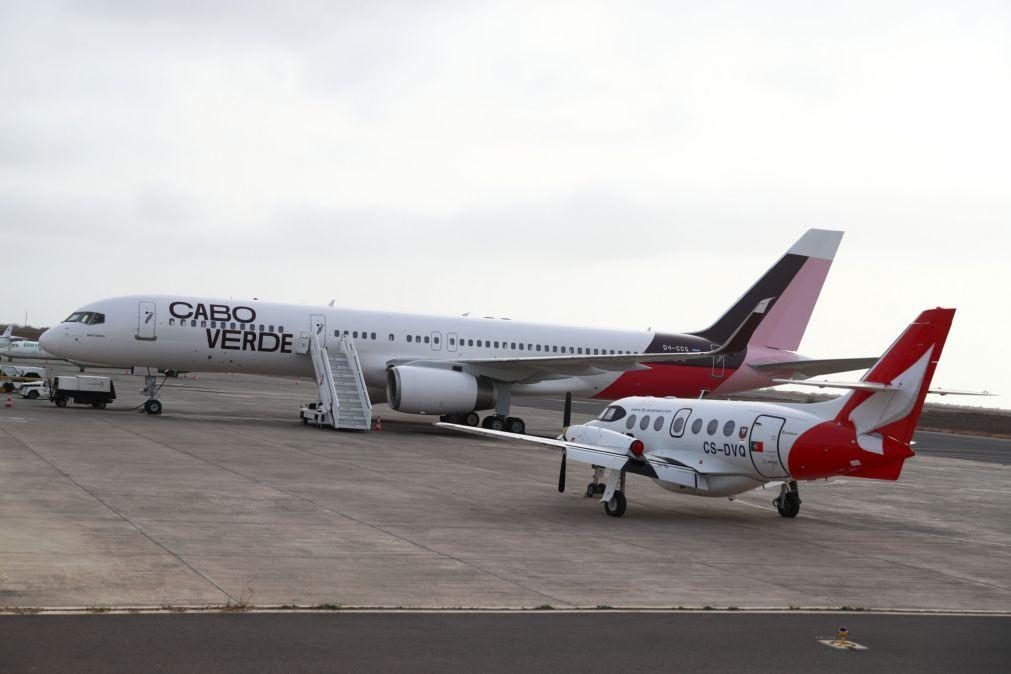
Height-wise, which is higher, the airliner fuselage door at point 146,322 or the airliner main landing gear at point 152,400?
the airliner fuselage door at point 146,322

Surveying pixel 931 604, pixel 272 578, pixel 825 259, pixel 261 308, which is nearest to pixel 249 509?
pixel 272 578

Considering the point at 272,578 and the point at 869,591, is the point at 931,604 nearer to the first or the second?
the point at 869,591

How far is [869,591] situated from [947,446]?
4135 centimetres

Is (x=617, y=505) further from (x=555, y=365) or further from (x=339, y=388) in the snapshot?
(x=339, y=388)

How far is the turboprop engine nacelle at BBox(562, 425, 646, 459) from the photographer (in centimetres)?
1978

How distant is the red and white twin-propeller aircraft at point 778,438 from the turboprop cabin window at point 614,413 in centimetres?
50

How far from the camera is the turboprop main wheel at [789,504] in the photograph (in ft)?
70.7

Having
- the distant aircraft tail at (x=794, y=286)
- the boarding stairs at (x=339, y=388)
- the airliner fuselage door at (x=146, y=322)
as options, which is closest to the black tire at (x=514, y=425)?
the boarding stairs at (x=339, y=388)

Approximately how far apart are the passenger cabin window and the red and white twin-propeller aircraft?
0.9 inches

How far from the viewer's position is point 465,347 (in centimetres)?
4056

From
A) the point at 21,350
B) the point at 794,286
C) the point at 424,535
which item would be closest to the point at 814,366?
the point at 794,286

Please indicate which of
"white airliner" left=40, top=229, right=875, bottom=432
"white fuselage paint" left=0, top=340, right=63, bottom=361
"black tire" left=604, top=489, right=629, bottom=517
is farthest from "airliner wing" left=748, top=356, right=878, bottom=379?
"white fuselage paint" left=0, top=340, right=63, bottom=361

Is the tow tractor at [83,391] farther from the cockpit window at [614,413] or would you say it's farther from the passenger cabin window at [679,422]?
the passenger cabin window at [679,422]

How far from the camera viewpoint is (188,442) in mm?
28250
